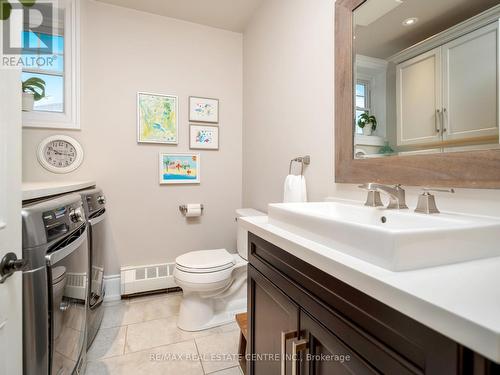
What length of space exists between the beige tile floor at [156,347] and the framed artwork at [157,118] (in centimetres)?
145

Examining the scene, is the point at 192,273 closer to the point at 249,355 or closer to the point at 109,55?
the point at 249,355

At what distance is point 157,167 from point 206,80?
0.96 m

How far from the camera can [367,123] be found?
3.91 ft

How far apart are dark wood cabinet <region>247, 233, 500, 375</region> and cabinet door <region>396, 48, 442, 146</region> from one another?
0.68 meters

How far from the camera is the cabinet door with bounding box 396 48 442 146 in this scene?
3.04 ft

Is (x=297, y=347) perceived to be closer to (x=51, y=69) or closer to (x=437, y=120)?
(x=437, y=120)

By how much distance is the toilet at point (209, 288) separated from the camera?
67.9 inches

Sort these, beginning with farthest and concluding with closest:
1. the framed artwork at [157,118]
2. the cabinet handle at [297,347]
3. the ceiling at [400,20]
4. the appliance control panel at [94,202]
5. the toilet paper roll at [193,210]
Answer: the toilet paper roll at [193,210]
the framed artwork at [157,118]
the appliance control panel at [94,202]
the ceiling at [400,20]
the cabinet handle at [297,347]

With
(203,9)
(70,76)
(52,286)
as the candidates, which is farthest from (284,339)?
(203,9)

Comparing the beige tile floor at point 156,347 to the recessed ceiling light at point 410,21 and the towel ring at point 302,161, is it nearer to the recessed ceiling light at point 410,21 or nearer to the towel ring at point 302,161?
the towel ring at point 302,161

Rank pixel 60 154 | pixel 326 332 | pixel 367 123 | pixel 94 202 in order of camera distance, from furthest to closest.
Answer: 1. pixel 60 154
2. pixel 94 202
3. pixel 367 123
4. pixel 326 332

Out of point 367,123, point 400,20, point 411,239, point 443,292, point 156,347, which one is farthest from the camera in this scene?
point 156,347

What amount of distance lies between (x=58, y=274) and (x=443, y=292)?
3.85 ft

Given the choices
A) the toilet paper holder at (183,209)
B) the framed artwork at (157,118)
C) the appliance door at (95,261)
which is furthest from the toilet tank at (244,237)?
the appliance door at (95,261)
